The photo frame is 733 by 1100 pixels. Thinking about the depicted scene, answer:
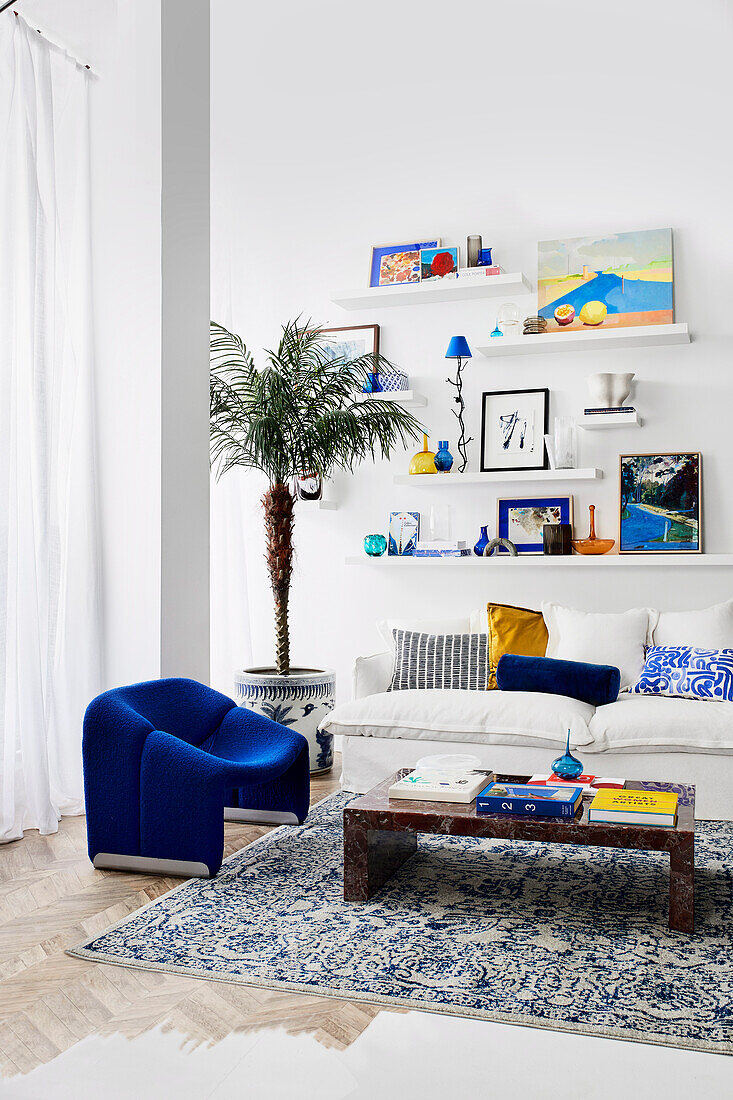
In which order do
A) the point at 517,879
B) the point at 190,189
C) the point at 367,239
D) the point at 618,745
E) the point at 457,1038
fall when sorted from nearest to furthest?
the point at 457,1038, the point at 517,879, the point at 618,745, the point at 190,189, the point at 367,239

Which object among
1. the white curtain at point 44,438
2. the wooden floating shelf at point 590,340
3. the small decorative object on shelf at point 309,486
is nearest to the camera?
the white curtain at point 44,438

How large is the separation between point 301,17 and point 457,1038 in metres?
5.64

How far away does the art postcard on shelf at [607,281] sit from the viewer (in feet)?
16.6

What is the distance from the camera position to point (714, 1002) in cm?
229

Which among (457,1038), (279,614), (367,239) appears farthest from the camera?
(367,239)

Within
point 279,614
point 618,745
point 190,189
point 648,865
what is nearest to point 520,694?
point 618,745

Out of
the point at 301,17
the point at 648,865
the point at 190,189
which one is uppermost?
the point at 301,17

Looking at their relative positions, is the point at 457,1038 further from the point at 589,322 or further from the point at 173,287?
the point at 589,322

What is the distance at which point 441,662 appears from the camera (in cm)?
459

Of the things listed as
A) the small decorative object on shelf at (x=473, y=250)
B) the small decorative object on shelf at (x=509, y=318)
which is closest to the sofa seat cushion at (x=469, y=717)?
the small decorative object on shelf at (x=509, y=318)

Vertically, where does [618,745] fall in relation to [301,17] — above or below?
below

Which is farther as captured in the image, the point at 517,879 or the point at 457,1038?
the point at 517,879

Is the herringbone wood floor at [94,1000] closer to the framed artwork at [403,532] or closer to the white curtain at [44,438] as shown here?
the white curtain at [44,438]

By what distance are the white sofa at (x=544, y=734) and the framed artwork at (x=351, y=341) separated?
2.22 meters
